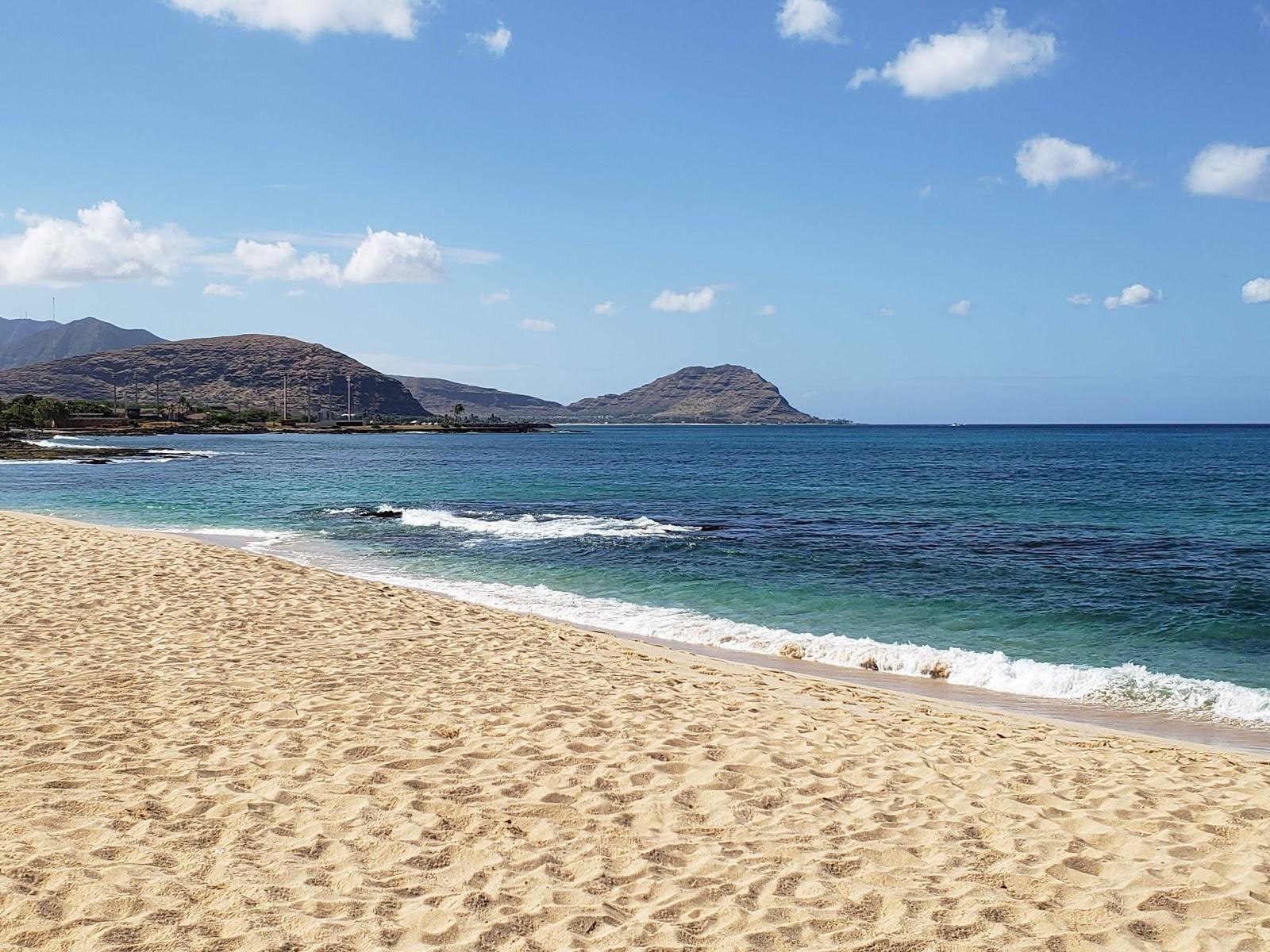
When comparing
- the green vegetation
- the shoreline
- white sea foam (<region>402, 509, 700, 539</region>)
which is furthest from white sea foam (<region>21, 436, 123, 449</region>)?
the shoreline

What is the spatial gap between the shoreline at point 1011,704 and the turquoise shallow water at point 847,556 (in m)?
0.39

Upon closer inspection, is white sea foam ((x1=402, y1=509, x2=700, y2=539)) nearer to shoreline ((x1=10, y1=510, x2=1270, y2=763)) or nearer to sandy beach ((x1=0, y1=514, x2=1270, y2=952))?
shoreline ((x1=10, y1=510, x2=1270, y2=763))

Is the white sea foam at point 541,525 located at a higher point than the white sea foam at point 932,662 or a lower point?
higher

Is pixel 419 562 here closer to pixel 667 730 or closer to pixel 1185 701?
pixel 667 730

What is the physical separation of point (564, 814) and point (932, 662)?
340 inches

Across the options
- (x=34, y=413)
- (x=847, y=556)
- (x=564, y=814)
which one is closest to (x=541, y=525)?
(x=847, y=556)

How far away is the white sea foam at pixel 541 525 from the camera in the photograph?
26891mm

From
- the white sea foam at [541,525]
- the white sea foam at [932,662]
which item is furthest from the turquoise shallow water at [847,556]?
the white sea foam at [541,525]

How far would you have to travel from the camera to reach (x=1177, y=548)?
24.2 m

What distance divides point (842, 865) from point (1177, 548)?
23.9m

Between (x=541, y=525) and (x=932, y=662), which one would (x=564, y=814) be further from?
(x=541, y=525)

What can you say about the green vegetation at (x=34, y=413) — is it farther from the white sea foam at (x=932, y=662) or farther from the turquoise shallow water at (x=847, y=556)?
the white sea foam at (x=932, y=662)

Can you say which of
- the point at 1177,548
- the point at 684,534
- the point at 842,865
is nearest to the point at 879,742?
the point at 842,865

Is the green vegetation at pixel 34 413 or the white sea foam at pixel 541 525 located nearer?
the white sea foam at pixel 541 525
